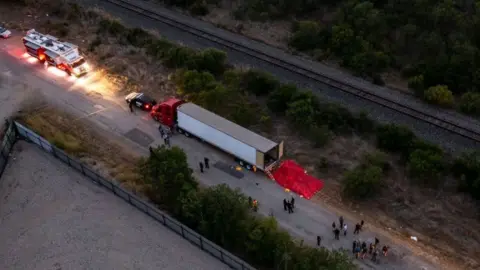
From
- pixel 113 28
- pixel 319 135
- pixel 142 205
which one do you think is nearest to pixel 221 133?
pixel 319 135

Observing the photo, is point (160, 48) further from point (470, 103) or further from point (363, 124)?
point (470, 103)

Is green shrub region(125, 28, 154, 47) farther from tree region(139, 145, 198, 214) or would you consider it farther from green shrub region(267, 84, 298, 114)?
tree region(139, 145, 198, 214)

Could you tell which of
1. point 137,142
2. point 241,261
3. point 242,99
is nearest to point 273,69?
point 242,99

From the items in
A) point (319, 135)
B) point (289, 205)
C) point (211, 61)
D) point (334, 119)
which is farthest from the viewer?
point (211, 61)

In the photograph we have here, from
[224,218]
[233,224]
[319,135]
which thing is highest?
[224,218]

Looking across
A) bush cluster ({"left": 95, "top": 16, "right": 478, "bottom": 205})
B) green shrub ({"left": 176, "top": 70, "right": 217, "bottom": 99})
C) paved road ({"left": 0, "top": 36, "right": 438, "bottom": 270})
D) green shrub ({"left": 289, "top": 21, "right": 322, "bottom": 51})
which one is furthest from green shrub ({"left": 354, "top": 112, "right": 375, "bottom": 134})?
green shrub ({"left": 289, "top": 21, "right": 322, "bottom": 51})

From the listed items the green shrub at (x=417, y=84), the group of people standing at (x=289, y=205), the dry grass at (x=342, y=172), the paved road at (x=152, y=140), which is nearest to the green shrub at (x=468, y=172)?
the dry grass at (x=342, y=172)
